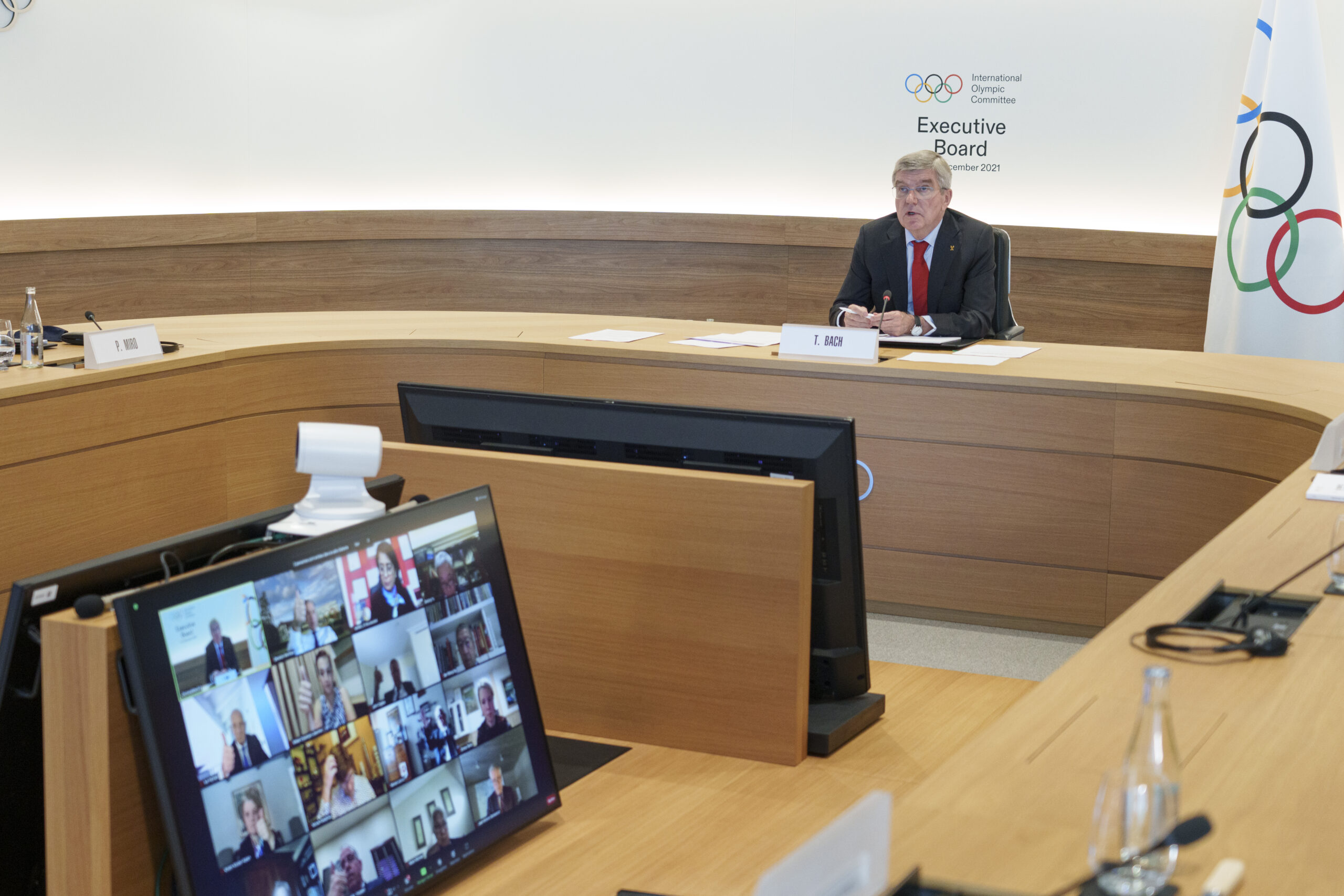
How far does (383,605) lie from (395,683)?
9 cm

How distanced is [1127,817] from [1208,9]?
519 centimetres

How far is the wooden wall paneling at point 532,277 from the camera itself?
6.36 m

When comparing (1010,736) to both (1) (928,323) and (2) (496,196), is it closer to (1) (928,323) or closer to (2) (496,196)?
(1) (928,323)

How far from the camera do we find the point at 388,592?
1.49m

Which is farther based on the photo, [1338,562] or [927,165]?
[927,165]

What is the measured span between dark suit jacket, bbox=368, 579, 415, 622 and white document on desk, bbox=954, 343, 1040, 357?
8.76 feet

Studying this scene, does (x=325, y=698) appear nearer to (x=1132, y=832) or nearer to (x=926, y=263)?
(x=1132, y=832)

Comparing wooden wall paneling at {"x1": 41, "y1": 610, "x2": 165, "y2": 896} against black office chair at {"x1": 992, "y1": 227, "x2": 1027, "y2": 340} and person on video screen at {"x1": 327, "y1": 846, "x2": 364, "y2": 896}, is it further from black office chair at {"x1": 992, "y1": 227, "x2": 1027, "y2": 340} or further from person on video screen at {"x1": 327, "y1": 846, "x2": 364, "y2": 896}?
black office chair at {"x1": 992, "y1": 227, "x2": 1027, "y2": 340}

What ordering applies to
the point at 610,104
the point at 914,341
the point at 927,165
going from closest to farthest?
the point at 914,341 → the point at 927,165 → the point at 610,104

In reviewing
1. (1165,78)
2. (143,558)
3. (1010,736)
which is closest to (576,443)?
(143,558)

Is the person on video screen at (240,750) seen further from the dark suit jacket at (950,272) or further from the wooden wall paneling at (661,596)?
the dark suit jacket at (950,272)

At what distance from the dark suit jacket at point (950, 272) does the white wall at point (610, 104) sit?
151cm

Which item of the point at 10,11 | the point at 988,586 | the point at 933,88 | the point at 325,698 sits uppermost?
the point at 10,11

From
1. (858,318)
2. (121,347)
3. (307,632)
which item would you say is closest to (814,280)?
(858,318)
